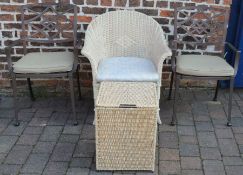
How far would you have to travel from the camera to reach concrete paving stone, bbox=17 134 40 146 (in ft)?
8.58

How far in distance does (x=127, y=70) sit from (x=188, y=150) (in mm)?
802

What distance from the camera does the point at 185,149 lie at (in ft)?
8.32

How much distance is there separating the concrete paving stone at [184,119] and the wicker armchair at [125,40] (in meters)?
0.57

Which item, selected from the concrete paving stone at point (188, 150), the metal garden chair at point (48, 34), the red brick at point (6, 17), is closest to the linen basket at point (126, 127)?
the concrete paving stone at point (188, 150)

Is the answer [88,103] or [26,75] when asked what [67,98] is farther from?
[26,75]

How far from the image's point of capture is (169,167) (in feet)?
7.66

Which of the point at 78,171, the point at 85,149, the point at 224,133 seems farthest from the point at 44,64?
the point at 224,133

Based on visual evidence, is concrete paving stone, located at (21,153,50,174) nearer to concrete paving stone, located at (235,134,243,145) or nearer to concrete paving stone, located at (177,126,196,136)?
concrete paving stone, located at (177,126,196,136)

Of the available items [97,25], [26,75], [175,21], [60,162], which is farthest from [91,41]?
[60,162]

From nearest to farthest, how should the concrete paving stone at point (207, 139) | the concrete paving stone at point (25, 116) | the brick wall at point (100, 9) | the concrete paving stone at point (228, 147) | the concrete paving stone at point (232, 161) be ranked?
the concrete paving stone at point (232, 161)
the concrete paving stone at point (228, 147)
the concrete paving stone at point (207, 139)
the concrete paving stone at point (25, 116)
the brick wall at point (100, 9)

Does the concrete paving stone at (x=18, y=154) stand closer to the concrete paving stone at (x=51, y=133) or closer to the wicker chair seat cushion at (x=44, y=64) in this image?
the concrete paving stone at (x=51, y=133)

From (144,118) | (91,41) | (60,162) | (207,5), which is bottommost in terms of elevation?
(60,162)

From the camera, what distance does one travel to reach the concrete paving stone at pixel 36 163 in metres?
2.31

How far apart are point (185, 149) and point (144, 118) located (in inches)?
24.1
